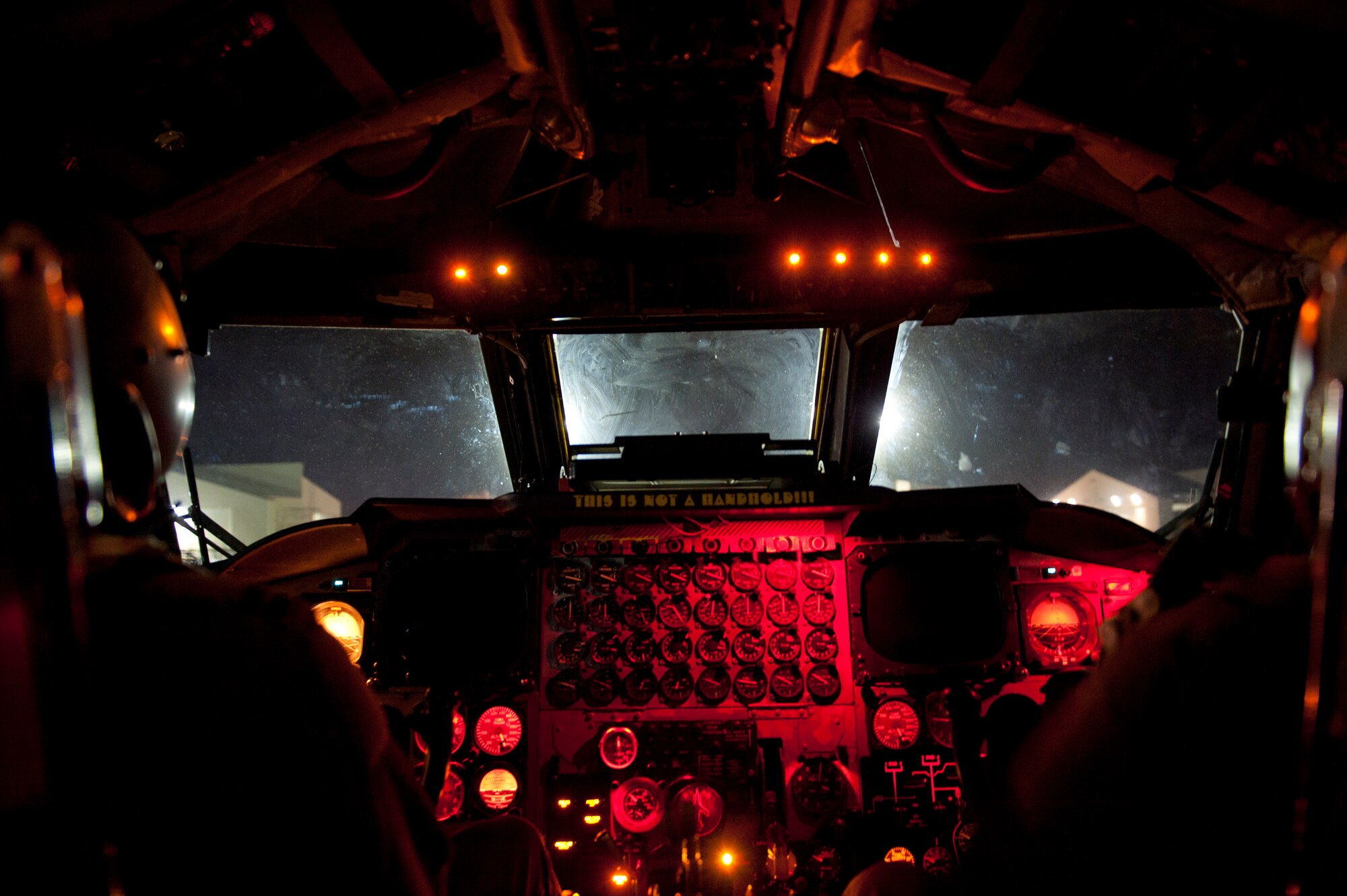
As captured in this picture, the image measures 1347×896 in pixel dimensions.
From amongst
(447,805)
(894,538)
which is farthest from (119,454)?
(894,538)

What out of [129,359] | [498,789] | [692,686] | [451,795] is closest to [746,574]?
[692,686]

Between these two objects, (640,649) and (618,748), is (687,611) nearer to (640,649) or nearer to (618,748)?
(640,649)

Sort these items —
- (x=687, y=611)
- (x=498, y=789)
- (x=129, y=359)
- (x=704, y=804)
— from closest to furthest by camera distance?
(x=129, y=359) → (x=704, y=804) → (x=498, y=789) → (x=687, y=611)

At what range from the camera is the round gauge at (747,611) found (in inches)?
132

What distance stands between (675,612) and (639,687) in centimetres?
34

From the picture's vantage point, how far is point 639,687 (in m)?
3.26

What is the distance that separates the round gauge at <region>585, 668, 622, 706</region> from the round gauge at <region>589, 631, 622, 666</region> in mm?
40

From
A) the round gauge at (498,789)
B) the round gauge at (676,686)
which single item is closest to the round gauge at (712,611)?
the round gauge at (676,686)

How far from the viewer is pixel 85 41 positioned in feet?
4.86

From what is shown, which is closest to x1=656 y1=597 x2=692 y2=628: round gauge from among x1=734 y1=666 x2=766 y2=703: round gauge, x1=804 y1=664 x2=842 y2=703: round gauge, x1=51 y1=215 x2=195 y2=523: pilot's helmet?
x1=734 y1=666 x2=766 y2=703: round gauge

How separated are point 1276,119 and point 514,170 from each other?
2241 mm

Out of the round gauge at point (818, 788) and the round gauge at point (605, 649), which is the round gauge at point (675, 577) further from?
the round gauge at point (818, 788)

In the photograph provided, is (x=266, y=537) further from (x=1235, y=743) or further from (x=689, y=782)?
(x=1235, y=743)

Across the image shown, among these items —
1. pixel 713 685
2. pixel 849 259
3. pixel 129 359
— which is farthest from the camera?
pixel 713 685
